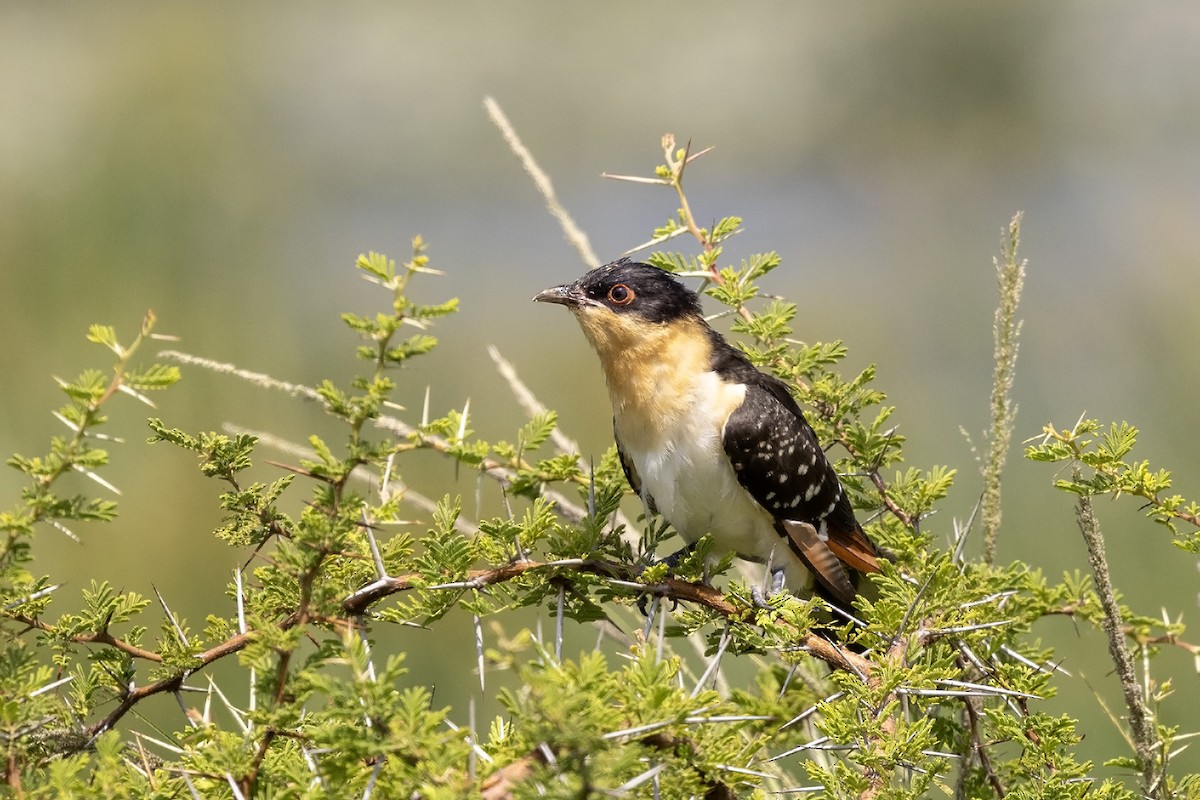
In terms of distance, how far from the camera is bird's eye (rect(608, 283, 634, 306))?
374 centimetres

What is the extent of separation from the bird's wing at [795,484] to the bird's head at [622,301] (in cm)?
37

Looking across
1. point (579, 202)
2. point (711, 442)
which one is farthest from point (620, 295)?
point (579, 202)

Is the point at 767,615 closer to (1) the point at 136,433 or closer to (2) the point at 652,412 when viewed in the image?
(2) the point at 652,412

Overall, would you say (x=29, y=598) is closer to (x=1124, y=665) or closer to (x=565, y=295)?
(x=1124, y=665)

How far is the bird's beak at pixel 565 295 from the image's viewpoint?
3.68m

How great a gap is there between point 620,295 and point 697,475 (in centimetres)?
62

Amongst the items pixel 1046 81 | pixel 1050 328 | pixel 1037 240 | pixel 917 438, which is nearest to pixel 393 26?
pixel 1046 81

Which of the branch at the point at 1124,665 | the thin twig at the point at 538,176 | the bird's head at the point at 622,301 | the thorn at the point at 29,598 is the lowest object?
the branch at the point at 1124,665

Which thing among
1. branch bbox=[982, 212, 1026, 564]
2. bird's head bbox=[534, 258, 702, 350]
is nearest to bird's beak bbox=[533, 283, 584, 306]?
bird's head bbox=[534, 258, 702, 350]

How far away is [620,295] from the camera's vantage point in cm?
375

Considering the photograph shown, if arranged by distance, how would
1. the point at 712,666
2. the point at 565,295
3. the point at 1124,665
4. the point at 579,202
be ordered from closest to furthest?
the point at 712,666 < the point at 1124,665 < the point at 565,295 < the point at 579,202

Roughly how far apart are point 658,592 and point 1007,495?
2.85 meters

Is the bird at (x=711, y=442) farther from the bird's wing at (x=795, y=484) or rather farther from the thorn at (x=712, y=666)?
the thorn at (x=712, y=666)

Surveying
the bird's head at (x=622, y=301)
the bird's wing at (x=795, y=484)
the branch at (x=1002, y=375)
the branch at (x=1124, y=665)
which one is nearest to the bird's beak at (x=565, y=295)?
the bird's head at (x=622, y=301)
